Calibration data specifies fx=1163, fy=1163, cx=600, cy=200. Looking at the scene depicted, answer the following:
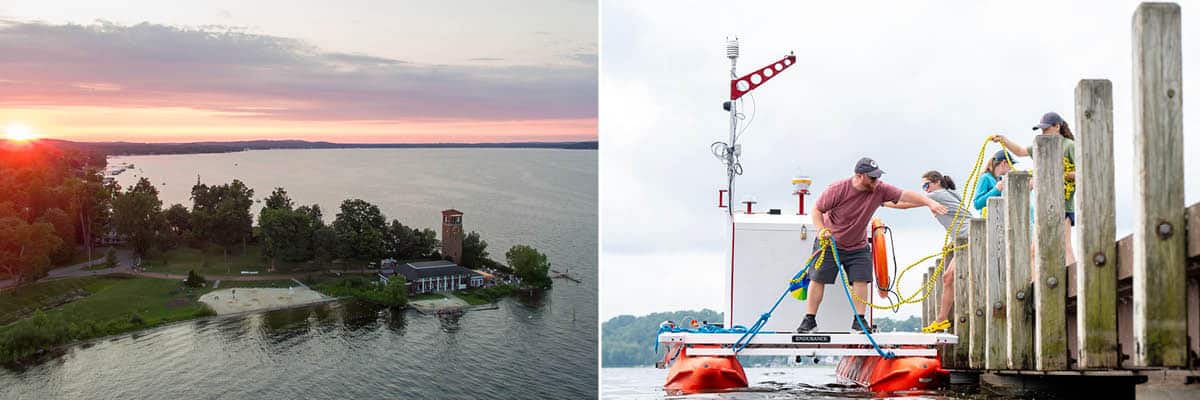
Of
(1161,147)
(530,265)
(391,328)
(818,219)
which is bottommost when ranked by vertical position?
(391,328)

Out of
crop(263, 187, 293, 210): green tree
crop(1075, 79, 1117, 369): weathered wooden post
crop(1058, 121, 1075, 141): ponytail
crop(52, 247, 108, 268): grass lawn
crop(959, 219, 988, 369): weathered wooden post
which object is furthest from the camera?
crop(263, 187, 293, 210): green tree

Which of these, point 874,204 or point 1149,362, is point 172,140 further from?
point 1149,362

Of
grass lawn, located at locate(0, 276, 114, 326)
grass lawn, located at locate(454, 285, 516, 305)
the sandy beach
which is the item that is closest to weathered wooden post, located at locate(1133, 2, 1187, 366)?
grass lawn, located at locate(0, 276, 114, 326)

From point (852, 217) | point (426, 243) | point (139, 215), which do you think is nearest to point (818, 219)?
point (852, 217)

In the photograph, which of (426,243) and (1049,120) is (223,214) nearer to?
(426,243)

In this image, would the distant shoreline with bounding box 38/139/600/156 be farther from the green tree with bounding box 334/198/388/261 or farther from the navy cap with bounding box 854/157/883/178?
the navy cap with bounding box 854/157/883/178

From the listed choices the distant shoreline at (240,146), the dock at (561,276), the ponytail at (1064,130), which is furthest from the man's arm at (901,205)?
the dock at (561,276)
